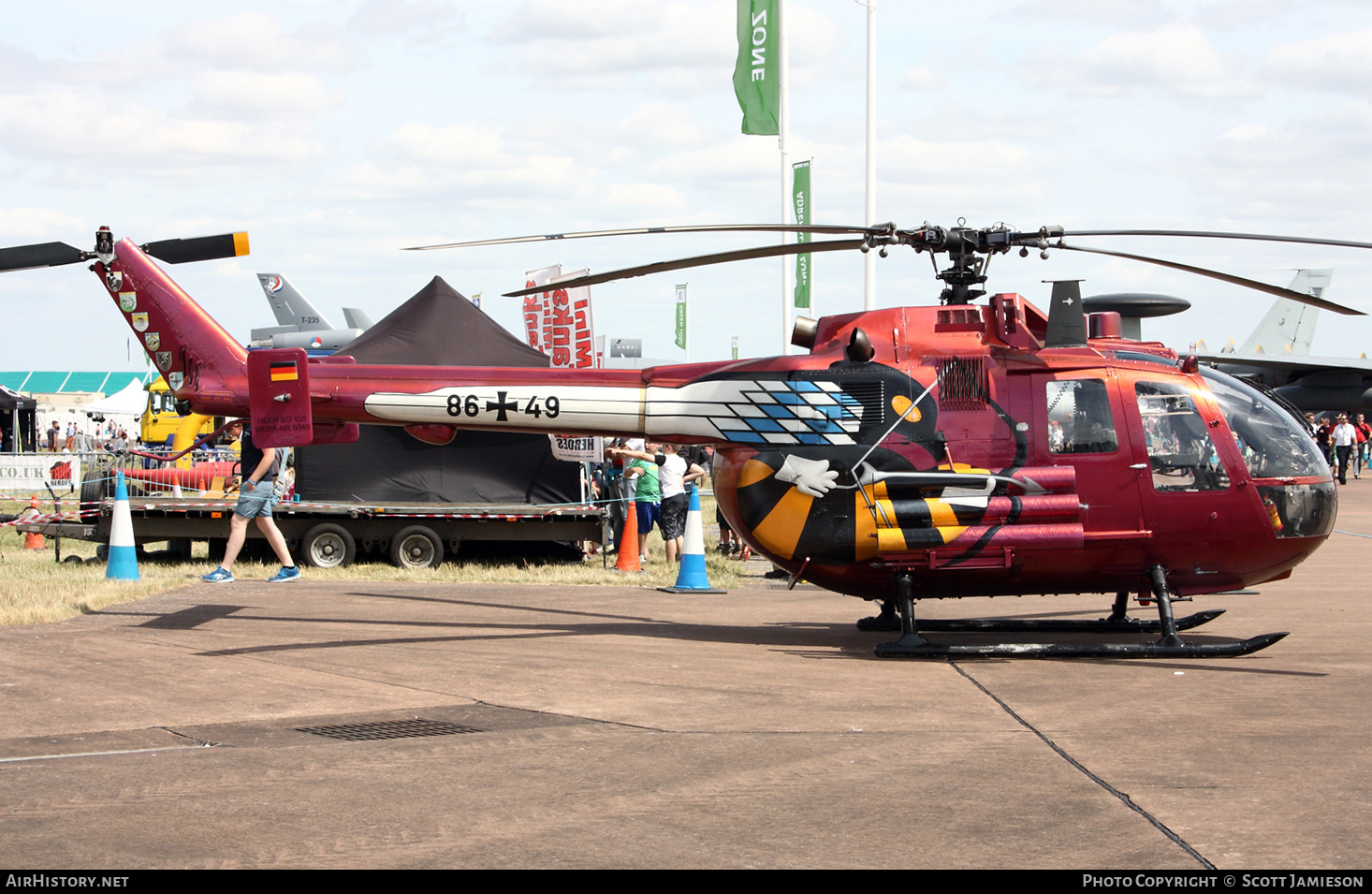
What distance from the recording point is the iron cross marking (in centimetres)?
1002

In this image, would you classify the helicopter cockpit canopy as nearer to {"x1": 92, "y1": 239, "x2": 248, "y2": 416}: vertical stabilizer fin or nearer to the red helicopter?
the red helicopter

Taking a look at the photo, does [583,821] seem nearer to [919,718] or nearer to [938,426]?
[919,718]

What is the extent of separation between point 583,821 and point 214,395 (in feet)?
22.6

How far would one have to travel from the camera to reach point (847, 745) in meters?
6.27

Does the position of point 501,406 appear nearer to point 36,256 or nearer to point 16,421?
point 36,256

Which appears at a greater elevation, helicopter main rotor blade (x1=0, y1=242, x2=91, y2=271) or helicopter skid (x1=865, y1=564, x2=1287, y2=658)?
helicopter main rotor blade (x1=0, y1=242, x2=91, y2=271)

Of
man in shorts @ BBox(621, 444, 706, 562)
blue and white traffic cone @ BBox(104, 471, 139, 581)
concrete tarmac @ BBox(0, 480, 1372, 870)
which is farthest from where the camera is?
man in shorts @ BBox(621, 444, 706, 562)

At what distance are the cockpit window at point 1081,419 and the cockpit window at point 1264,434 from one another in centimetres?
86

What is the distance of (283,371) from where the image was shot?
992cm

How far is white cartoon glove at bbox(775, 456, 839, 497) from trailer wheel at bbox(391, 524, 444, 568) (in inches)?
293
